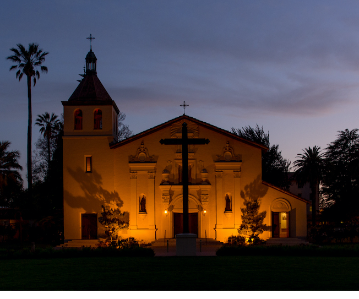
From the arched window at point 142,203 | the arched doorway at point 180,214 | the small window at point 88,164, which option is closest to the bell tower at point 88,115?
the small window at point 88,164

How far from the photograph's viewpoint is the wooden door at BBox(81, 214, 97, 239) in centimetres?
3312

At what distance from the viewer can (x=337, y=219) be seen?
47.4 m

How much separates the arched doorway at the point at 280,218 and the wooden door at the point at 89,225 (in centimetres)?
1270

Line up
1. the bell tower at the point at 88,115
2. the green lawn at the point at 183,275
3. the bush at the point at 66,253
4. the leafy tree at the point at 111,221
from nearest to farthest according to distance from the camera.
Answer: the green lawn at the point at 183,275, the bush at the point at 66,253, the leafy tree at the point at 111,221, the bell tower at the point at 88,115

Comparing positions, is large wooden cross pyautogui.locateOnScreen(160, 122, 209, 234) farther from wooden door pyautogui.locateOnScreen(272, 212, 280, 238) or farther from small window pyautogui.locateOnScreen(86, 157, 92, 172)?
wooden door pyautogui.locateOnScreen(272, 212, 280, 238)

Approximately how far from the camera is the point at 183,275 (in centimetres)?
1372

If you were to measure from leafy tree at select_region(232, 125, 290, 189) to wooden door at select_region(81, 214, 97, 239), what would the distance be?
23.0 m

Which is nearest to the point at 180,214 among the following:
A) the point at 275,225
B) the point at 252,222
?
the point at 252,222

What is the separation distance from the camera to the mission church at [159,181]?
32.9 metres

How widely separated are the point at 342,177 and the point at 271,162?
28.2 feet

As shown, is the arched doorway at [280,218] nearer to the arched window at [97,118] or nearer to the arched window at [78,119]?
the arched window at [97,118]

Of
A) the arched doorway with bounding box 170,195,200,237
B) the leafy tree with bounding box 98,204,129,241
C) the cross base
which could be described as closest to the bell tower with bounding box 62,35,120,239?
the leafy tree with bounding box 98,204,129,241

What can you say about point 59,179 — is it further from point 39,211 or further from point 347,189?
point 347,189

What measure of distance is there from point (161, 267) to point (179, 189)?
56.0 feet
